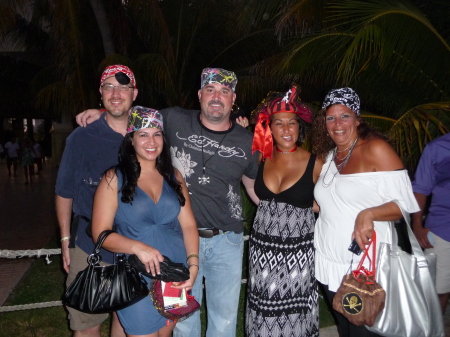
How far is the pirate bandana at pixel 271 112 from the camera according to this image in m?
3.52

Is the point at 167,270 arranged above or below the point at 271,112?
below

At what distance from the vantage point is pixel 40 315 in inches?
197

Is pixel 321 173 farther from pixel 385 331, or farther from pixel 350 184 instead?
pixel 385 331

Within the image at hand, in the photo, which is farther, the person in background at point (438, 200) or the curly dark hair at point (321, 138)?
the person in background at point (438, 200)

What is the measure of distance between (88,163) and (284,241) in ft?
4.90

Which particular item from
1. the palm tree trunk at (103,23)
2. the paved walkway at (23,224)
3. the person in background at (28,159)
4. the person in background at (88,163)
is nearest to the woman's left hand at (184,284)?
the person in background at (88,163)

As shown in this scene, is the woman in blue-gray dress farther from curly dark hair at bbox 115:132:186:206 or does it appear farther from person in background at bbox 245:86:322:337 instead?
person in background at bbox 245:86:322:337

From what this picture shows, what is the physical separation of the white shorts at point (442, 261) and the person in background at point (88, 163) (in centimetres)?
251

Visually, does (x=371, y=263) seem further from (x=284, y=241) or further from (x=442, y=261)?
(x=442, y=261)

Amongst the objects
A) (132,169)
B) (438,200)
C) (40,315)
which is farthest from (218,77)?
(40,315)

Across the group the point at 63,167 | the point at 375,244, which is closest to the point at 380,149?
the point at 375,244

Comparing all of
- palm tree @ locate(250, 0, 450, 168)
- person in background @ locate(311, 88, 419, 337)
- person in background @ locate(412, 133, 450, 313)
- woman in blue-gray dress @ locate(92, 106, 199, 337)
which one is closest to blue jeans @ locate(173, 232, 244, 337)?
woman in blue-gray dress @ locate(92, 106, 199, 337)

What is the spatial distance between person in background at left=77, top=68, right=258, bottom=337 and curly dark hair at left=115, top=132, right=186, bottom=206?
428mm

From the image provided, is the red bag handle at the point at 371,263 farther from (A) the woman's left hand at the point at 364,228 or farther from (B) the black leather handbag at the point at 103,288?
(B) the black leather handbag at the point at 103,288
